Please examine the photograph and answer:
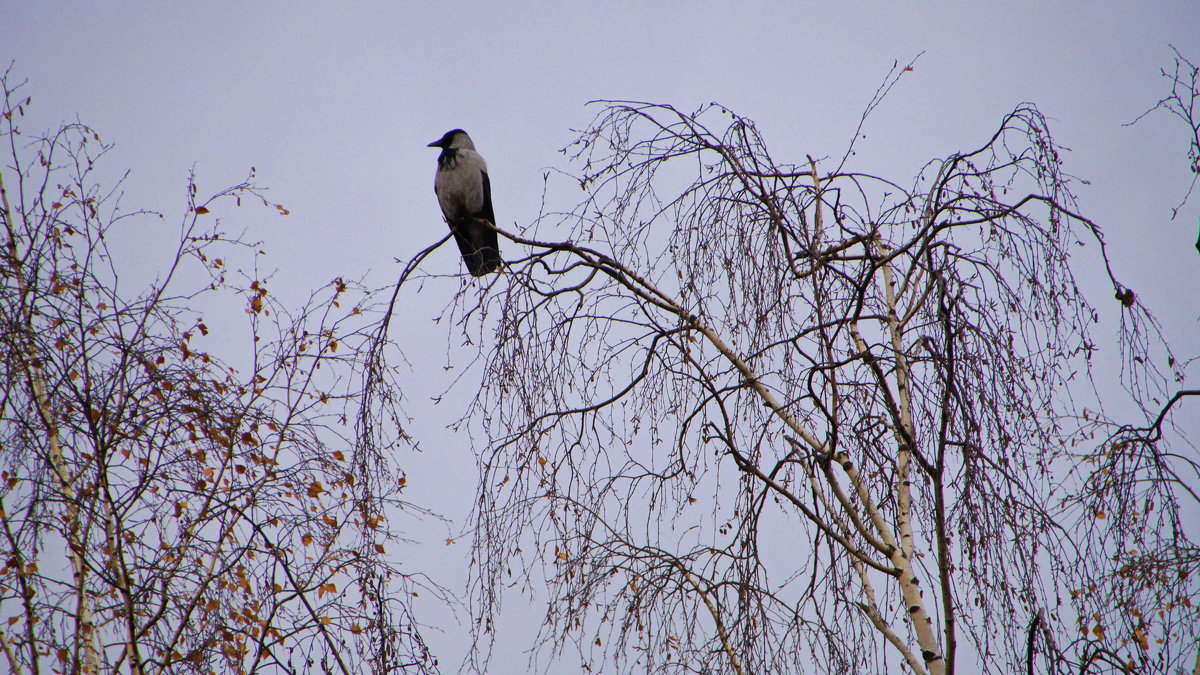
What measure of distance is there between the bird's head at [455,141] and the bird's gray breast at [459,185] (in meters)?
0.43

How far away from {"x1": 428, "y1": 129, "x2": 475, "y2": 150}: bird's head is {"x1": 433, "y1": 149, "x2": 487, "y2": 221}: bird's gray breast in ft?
1.42

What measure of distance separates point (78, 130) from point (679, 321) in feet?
9.62

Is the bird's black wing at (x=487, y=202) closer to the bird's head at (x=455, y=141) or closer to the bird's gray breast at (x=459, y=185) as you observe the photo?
Result: the bird's gray breast at (x=459, y=185)

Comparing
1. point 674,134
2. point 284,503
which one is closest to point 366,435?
point 284,503

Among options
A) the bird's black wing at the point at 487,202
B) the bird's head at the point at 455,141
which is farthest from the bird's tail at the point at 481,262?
the bird's head at the point at 455,141

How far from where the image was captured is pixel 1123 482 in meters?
3.08

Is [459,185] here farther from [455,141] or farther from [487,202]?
[455,141]

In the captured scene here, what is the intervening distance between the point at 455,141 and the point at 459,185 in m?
0.83

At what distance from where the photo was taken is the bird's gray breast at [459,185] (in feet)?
18.8

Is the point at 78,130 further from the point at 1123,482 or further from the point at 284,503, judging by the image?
the point at 1123,482

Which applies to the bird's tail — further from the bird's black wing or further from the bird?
the bird's black wing

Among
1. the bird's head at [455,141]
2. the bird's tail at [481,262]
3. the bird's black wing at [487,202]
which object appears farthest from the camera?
the bird's head at [455,141]

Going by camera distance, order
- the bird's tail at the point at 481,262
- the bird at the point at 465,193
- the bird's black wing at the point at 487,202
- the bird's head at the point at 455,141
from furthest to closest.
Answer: the bird's head at the point at 455,141 < the bird's black wing at the point at 487,202 < the bird at the point at 465,193 < the bird's tail at the point at 481,262

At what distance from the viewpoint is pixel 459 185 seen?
5.72 metres
